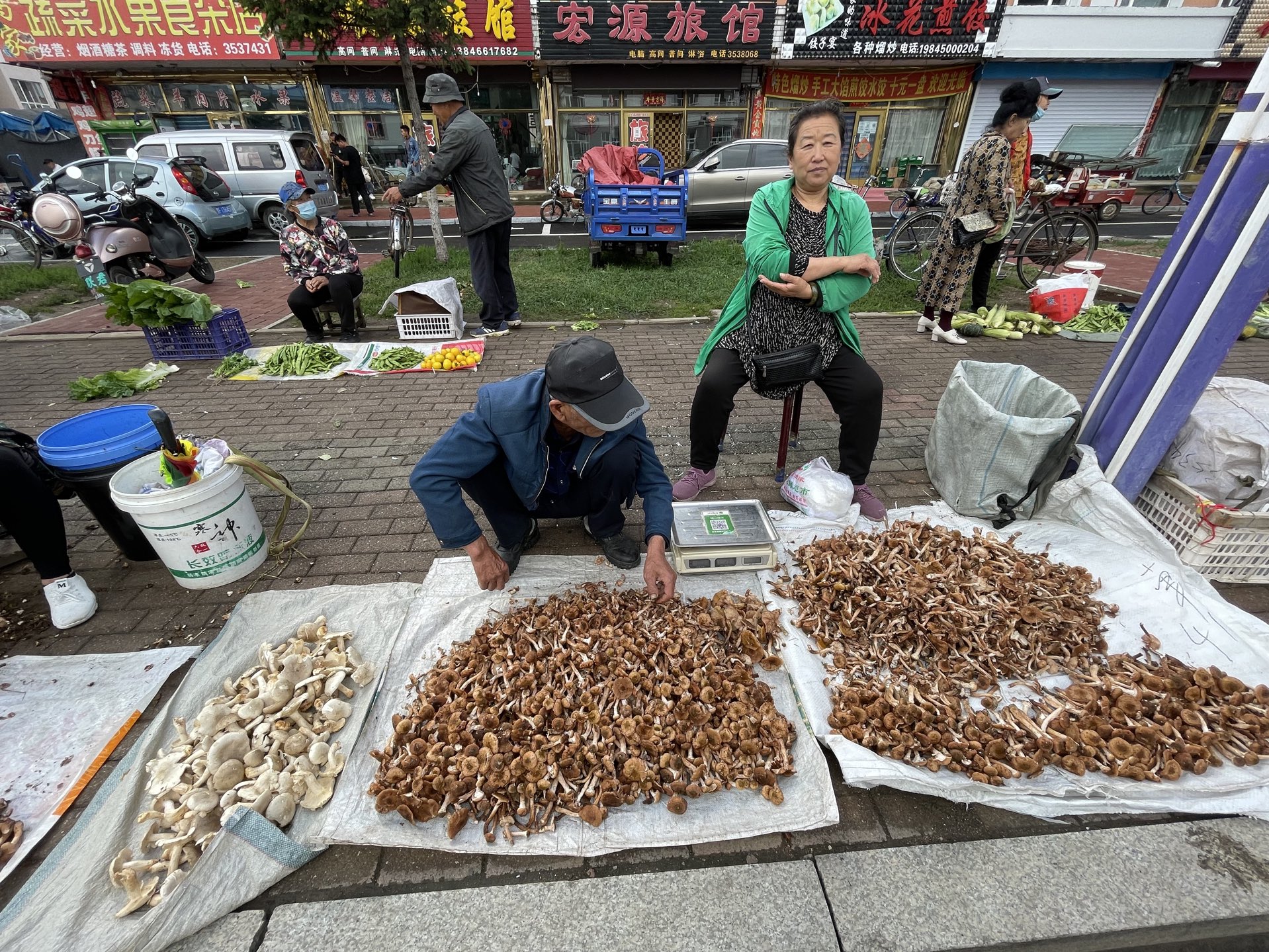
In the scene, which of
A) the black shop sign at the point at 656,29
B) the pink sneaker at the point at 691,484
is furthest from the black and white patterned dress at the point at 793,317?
the black shop sign at the point at 656,29

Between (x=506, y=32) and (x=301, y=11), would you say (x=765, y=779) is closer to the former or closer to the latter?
(x=301, y=11)

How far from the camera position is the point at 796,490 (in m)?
3.55

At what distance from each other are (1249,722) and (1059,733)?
2.32 feet

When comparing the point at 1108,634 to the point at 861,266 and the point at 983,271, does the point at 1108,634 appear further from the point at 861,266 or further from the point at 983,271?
the point at 983,271

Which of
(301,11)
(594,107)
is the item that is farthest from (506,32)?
(301,11)

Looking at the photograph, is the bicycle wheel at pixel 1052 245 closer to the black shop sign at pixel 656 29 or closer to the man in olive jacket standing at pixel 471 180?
the man in olive jacket standing at pixel 471 180

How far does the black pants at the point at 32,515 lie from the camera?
2.70m

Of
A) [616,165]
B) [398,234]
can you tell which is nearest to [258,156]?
[398,234]

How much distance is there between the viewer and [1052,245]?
815cm

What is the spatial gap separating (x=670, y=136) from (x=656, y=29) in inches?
110

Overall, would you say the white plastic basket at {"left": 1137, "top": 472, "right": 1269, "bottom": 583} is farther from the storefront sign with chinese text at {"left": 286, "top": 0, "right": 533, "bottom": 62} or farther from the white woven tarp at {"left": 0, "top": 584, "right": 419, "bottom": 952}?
the storefront sign with chinese text at {"left": 286, "top": 0, "right": 533, "bottom": 62}

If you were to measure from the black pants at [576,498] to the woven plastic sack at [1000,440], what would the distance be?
7.04 ft

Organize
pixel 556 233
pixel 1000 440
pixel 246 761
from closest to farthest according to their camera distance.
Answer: pixel 246 761, pixel 1000 440, pixel 556 233

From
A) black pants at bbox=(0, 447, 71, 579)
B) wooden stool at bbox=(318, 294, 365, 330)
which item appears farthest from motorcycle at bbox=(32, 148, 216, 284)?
black pants at bbox=(0, 447, 71, 579)
